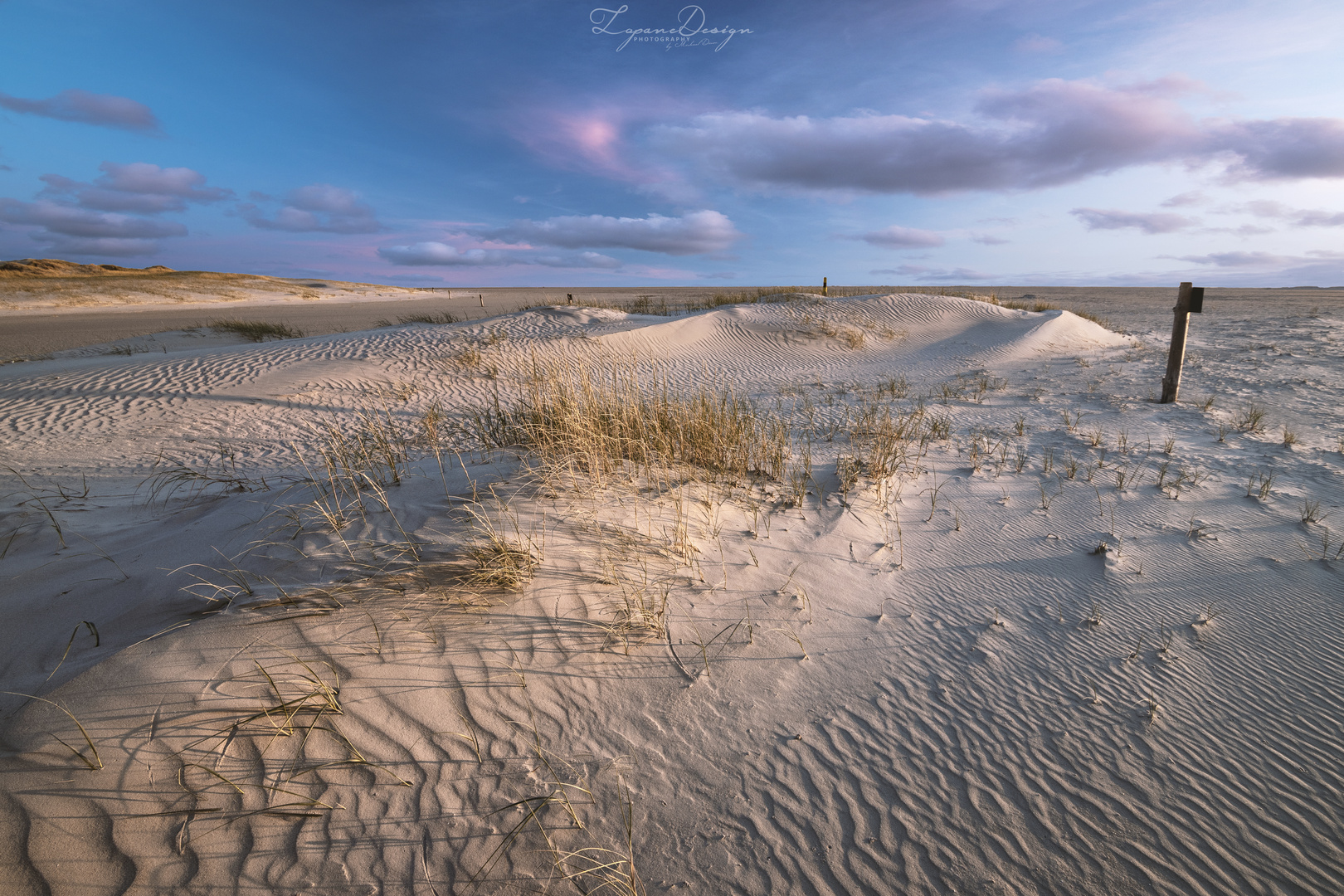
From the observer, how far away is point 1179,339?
7.44 m

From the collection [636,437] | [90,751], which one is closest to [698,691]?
[90,751]

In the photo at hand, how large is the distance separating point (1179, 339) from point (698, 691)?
29.6 ft

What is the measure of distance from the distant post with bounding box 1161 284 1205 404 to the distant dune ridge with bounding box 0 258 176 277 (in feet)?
222

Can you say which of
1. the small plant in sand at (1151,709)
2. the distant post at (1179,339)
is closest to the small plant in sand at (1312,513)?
the small plant in sand at (1151,709)

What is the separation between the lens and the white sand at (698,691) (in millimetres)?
1802

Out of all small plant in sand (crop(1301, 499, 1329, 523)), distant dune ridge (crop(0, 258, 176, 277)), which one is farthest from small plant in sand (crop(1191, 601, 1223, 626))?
distant dune ridge (crop(0, 258, 176, 277))

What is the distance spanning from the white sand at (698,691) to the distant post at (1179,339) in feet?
9.50

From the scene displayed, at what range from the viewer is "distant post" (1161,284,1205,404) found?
741 centimetres

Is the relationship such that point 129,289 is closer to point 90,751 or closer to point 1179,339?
point 90,751

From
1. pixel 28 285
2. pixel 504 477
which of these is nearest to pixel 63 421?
pixel 504 477

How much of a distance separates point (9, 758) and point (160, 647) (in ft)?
1.68

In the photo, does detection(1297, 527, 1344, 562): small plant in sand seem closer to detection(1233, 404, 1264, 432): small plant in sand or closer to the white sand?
the white sand

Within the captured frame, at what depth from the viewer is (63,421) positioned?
8.01m

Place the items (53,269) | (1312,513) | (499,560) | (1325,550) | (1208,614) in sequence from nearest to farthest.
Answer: (499,560) → (1208,614) → (1325,550) → (1312,513) → (53,269)
